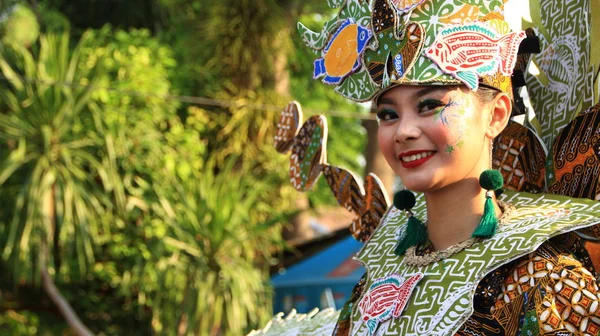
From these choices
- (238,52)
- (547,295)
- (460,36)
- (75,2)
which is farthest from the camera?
(75,2)

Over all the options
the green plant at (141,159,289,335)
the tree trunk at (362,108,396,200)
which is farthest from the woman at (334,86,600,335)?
the tree trunk at (362,108,396,200)

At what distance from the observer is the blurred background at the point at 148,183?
8.32 meters

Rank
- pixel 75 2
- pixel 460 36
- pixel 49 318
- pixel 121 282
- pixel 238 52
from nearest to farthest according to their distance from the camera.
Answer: pixel 460 36 → pixel 121 282 → pixel 49 318 → pixel 238 52 → pixel 75 2

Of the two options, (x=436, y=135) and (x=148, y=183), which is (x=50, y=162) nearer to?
(x=148, y=183)

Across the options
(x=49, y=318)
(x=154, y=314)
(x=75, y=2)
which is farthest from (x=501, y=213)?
(x=75, y=2)

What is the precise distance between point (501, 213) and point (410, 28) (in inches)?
19.3

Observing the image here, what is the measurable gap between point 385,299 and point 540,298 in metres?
0.42

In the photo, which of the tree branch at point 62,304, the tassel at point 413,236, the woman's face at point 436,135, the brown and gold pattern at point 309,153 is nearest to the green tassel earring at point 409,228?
the tassel at point 413,236

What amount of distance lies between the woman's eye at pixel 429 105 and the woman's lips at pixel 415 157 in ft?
0.32

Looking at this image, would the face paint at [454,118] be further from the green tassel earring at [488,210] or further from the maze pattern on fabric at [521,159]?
the maze pattern on fabric at [521,159]

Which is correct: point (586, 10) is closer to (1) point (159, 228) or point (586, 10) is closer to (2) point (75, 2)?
(1) point (159, 228)

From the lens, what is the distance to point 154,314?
27.3 ft

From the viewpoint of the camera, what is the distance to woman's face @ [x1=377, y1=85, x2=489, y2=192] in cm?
230

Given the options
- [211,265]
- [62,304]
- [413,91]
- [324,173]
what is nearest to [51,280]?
[62,304]
